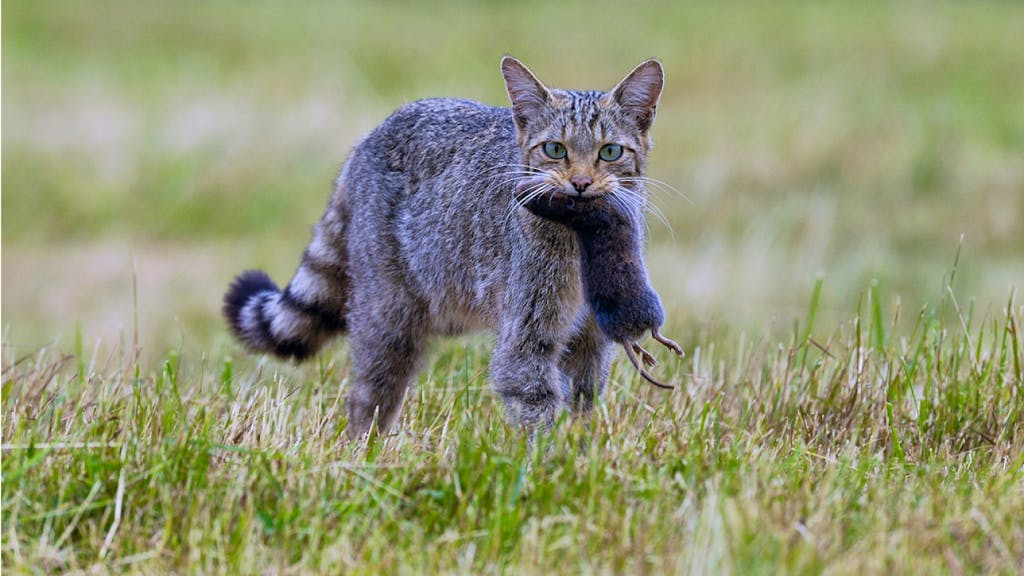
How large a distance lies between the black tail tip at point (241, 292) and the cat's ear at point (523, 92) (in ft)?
4.89

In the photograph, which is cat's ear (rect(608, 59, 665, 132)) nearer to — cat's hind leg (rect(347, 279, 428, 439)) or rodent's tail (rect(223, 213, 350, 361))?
cat's hind leg (rect(347, 279, 428, 439))

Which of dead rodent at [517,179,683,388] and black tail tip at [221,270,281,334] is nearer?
dead rodent at [517,179,683,388]

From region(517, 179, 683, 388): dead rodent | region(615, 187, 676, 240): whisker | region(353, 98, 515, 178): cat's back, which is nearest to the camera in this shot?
region(517, 179, 683, 388): dead rodent

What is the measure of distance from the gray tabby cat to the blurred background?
188 centimetres

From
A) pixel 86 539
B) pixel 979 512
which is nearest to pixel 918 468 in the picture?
pixel 979 512

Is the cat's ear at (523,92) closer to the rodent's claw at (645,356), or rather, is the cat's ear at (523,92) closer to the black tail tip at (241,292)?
the rodent's claw at (645,356)

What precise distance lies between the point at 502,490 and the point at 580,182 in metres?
1.15

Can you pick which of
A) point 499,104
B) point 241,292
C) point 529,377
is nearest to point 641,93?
point 529,377

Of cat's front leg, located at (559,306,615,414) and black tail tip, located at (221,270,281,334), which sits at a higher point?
black tail tip, located at (221,270,281,334)

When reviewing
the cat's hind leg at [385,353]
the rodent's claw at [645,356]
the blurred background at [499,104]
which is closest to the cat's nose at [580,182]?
the rodent's claw at [645,356]

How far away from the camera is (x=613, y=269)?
4379 mm

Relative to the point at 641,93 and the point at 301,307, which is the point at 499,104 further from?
the point at 641,93

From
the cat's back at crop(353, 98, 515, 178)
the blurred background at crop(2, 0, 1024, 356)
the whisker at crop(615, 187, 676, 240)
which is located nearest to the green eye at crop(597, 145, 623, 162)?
the whisker at crop(615, 187, 676, 240)

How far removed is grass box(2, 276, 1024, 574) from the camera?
3.43 m
